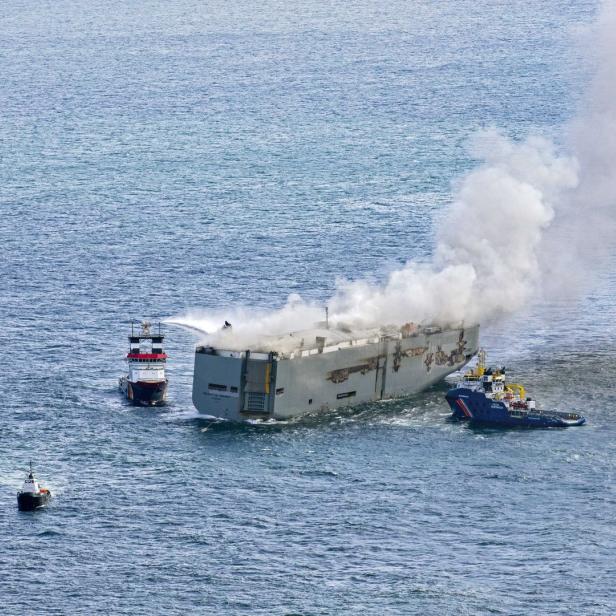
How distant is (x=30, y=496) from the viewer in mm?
185375

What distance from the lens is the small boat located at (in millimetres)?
185375

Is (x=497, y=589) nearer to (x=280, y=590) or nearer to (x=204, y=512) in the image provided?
Answer: (x=280, y=590)

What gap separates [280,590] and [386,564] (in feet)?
33.7

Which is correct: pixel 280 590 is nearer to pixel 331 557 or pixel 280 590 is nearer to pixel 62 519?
pixel 331 557

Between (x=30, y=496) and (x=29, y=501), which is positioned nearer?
(x=30, y=496)

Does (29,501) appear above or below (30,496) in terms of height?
below

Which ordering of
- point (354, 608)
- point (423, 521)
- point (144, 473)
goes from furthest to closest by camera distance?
point (144, 473) → point (423, 521) → point (354, 608)

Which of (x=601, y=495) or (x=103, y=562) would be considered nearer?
(x=103, y=562)

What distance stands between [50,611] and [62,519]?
64.6 ft

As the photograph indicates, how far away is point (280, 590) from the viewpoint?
552ft

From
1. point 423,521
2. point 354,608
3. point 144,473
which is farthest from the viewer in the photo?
point 144,473

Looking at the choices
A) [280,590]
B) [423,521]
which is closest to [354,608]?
[280,590]

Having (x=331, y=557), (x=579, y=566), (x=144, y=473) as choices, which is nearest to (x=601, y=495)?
(x=579, y=566)

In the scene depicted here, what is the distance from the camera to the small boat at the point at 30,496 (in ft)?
608
